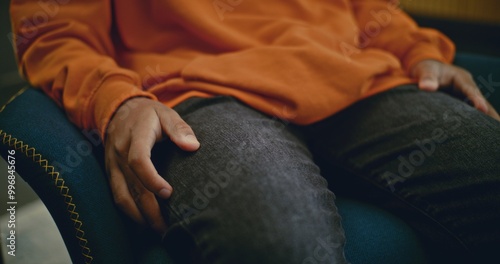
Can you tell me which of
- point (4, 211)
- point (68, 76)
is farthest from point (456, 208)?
point (4, 211)

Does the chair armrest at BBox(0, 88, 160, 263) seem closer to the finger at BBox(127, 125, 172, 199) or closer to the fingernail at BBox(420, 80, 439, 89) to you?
the finger at BBox(127, 125, 172, 199)

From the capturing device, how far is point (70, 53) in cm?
61

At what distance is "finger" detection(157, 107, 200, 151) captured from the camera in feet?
1.57

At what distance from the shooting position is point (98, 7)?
64cm

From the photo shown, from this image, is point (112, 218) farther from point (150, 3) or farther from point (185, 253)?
point (150, 3)

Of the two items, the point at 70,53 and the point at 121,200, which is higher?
the point at 70,53

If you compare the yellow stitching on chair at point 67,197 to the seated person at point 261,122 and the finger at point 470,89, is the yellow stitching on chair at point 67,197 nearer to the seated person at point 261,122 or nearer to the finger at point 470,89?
the seated person at point 261,122

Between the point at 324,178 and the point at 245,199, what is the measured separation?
18 centimetres

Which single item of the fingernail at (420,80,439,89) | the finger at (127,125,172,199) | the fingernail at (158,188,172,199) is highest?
the finger at (127,125,172,199)

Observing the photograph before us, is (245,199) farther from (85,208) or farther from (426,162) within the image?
(426,162)

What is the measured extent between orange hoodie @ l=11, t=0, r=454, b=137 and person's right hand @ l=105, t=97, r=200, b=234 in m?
0.04

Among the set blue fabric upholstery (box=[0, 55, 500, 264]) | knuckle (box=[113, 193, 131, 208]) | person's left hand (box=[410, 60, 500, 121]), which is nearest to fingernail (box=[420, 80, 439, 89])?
person's left hand (box=[410, 60, 500, 121])

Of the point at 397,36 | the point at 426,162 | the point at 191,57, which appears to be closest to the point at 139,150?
the point at 191,57

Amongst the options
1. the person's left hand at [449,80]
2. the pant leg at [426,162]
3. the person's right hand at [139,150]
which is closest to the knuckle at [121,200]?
the person's right hand at [139,150]
